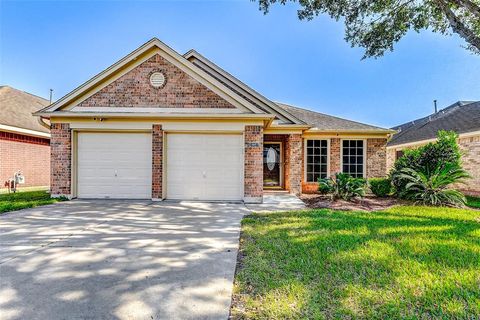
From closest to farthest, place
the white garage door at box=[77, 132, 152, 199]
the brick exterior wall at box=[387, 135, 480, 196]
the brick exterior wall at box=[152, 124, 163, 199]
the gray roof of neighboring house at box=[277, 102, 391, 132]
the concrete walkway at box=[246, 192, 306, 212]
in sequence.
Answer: the concrete walkway at box=[246, 192, 306, 212] → the brick exterior wall at box=[152, 124, 163, 199] → the white garage door at box=[77, 132, 152, 199] → the brick exterior wall at box=[387, 135, 480, 196] → the gray roof of neighboring house at box=[277, 102, 391, 132]

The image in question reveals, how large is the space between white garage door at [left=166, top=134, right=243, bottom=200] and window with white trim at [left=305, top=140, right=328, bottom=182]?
4899mm

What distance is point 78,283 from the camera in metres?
3.02

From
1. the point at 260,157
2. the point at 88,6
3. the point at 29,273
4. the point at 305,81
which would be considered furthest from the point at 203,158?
the point at 305,81

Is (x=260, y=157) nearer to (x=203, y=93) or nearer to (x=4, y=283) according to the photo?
(x=203, y=93)

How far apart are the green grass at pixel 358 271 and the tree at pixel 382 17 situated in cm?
831

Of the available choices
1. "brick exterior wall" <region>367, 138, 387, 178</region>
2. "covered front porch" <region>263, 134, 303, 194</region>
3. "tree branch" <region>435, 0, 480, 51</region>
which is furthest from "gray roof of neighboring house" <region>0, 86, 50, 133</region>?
"tree branch" <region>435, 0, 480, 51</region>

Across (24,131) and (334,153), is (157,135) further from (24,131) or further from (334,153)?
(24,131)

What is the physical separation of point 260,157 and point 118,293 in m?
6.60

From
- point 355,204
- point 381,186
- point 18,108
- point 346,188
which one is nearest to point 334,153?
point 381,186

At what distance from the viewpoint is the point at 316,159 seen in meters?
12.6

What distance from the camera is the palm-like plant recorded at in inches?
333

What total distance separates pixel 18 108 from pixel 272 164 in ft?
49.9

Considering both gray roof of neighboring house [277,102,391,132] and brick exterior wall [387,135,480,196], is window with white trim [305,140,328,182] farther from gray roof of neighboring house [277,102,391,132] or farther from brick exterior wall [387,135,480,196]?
brick exterior wall [387,135,480,196]

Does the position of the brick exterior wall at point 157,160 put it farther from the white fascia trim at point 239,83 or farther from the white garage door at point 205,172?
the white fascia trim at point 239,83
